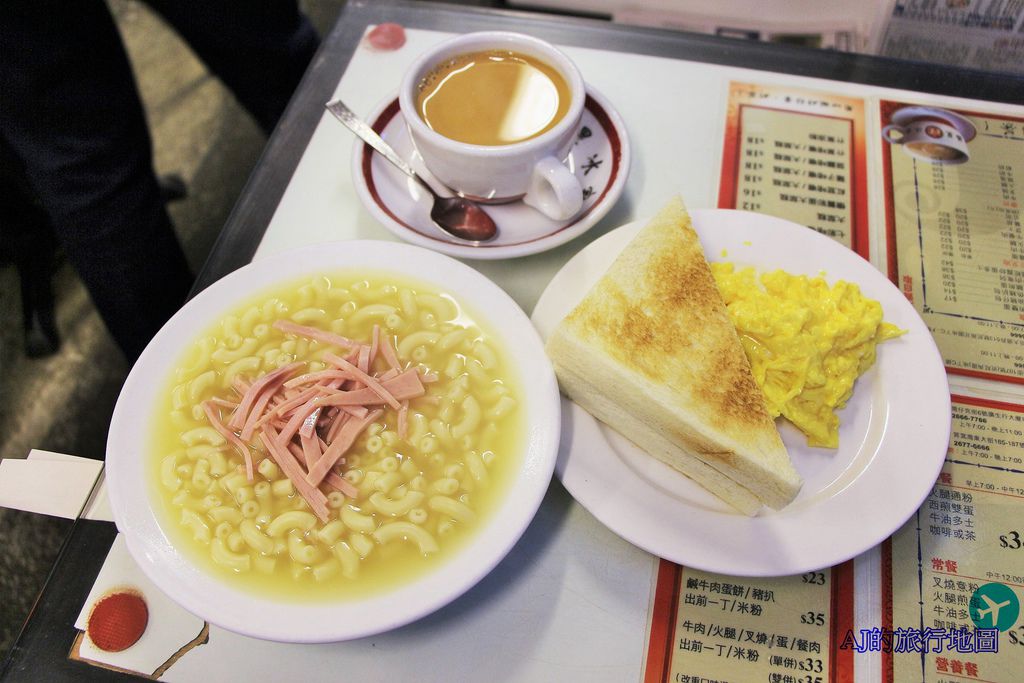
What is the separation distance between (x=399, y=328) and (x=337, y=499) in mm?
324

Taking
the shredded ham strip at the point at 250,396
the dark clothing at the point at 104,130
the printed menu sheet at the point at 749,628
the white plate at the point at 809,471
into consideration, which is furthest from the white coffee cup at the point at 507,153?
the dark clothing at the point at 104,130

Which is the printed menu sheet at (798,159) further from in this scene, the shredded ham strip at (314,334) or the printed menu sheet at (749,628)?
the shredded ham strip at (314,334)

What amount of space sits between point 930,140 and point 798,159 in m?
0.34

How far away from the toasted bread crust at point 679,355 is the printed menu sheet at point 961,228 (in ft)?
1.78

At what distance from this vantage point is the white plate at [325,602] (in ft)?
3.03

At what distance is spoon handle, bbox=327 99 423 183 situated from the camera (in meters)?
1.47

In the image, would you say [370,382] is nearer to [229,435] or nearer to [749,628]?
[229,435]

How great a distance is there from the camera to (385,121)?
1.59m

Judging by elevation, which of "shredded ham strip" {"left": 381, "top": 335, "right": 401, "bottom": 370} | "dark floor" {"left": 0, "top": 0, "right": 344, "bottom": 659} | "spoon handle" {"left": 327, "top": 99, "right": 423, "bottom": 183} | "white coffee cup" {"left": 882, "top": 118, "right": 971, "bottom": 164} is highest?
"spoon handle" {"left": 327, "top": 99, "right": 423, "bottom": 183}

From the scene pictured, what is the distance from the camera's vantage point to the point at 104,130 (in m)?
1.85

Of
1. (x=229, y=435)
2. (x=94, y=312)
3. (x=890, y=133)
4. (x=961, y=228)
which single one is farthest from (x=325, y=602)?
(x=94, y=312)

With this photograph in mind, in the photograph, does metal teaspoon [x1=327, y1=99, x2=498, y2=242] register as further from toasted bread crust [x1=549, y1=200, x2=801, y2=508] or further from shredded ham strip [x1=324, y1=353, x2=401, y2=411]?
shredded ham strip [x1=324, y1=353, x2=401, y2=411]

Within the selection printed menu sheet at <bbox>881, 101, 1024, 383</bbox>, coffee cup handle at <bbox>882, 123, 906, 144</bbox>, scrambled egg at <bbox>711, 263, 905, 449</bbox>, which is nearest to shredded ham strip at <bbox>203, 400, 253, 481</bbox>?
scrambled egg at <bbox>711, 263, 905, 449</bbox>

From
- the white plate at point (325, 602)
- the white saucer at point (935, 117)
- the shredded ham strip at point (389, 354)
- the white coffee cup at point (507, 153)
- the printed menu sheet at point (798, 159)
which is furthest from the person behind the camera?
the white saucer at point (935, 117)
